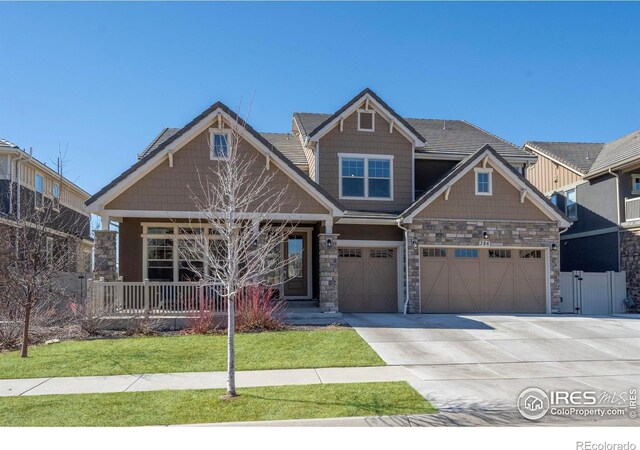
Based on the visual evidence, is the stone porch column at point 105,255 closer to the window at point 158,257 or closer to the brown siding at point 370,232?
the window at point 158,257

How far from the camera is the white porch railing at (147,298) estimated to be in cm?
1420

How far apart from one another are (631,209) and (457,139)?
24.8 ft

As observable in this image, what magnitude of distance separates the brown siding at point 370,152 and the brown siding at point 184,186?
308 cm

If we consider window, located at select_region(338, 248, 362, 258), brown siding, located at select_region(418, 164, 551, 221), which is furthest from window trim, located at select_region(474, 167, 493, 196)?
window, located at select_region(338, 248, 362, 258)

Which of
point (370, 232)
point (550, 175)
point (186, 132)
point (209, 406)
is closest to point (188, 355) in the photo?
point (209, 406)

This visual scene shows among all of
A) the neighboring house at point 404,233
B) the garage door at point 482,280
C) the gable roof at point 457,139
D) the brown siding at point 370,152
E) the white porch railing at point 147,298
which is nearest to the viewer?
the white porch railing at point 147,298

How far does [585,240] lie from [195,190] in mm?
18095

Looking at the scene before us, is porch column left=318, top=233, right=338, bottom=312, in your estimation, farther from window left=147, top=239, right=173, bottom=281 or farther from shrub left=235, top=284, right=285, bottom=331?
window left=147, top=239, right=173, bottom=281

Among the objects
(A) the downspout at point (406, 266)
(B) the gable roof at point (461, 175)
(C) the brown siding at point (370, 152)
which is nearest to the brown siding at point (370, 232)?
(A) the downspout at point (406, 266)

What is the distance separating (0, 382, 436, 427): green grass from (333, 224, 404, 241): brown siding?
9957mm

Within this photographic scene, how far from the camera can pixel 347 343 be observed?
39.3 feet

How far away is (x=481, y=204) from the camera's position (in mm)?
18172

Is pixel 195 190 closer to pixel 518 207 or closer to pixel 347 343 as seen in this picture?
pixel 347 343

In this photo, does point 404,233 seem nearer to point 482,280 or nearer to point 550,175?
point 482,280
